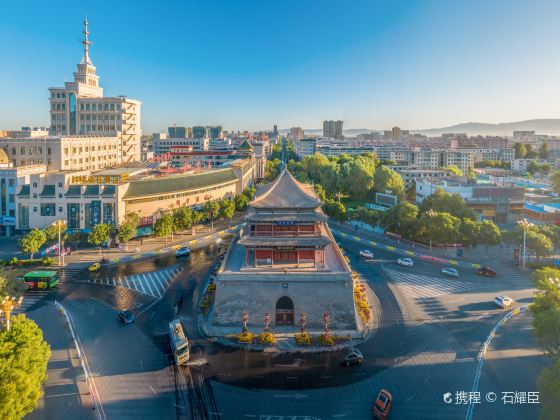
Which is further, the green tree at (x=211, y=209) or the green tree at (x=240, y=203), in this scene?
the green tree at (x=240, y=203)

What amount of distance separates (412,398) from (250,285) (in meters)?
12.7

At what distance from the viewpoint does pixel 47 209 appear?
49.8 meters

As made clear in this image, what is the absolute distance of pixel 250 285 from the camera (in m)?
28.9

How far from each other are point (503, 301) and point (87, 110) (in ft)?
244

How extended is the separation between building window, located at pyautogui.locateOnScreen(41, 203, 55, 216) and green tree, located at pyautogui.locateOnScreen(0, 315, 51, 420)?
3334 cm

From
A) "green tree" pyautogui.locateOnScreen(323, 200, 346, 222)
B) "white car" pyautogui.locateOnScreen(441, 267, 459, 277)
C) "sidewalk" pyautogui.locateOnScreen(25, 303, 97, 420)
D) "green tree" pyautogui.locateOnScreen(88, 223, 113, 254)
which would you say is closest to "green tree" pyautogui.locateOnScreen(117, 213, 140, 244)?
"green tree" pyautogui.locateOnScreen(88, 223, 113, 254)


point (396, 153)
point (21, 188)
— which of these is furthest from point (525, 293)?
point (396, 153)

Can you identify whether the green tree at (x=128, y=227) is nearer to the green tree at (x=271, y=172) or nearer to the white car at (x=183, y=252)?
the white car at (x=183, y=252)

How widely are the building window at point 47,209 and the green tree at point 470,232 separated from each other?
4876 cm

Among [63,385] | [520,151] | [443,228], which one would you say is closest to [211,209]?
[443,228]

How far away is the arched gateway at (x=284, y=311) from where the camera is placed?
29.0 meters

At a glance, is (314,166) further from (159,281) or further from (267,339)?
(267,339)

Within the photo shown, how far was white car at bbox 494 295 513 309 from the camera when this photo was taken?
32.2 m

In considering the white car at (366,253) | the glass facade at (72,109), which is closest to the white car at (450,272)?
the white car at (366,253)
